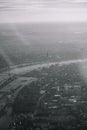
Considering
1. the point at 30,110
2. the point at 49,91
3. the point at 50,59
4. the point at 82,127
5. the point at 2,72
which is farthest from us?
the point at 50,59

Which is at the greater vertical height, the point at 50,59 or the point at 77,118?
the point at 77,118

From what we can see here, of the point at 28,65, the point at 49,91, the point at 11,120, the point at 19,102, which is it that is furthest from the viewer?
the point at 28,65

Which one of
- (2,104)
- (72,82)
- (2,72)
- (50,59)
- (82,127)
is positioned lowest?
(50,59)

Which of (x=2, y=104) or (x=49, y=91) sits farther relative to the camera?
(x=49, y=91)

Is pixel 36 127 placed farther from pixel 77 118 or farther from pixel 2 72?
pixel 2 72

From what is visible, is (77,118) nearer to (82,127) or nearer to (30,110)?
(82,127)

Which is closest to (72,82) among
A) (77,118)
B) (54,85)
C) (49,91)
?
(54,85)

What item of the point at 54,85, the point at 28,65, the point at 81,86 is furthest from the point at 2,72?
the point at 81,86

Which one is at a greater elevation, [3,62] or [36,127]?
[36,127]

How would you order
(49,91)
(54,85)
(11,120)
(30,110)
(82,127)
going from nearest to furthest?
(82,127)
(11,120)
(30,110)
(49,91)
(54,85)
